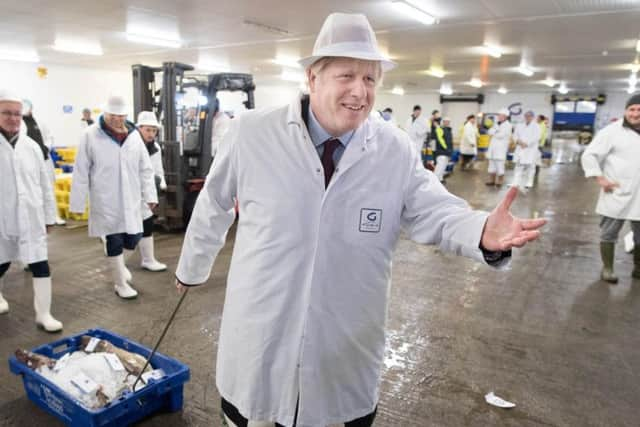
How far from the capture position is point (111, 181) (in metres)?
4.34

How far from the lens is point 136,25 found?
945 centimetres

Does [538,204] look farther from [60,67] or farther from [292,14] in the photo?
[60,67]

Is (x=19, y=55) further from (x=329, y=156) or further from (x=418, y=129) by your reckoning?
(x=329, y=156)

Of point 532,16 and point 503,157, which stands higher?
point 532,16

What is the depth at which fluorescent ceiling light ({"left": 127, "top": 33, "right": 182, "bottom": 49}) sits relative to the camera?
35.0 ft

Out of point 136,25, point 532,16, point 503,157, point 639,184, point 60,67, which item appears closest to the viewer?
Answer: point 639,184

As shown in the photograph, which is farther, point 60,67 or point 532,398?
point 60,67

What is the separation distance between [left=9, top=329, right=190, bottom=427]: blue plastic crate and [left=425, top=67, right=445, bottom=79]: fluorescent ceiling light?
15798mm

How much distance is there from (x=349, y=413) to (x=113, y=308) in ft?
11.0

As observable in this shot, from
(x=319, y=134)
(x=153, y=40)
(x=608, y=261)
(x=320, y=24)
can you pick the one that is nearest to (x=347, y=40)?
(x=319, y=134)

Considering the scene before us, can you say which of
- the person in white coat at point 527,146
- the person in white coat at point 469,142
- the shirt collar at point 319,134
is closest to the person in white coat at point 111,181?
the shirt collar at point 319,134

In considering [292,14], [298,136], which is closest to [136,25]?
[292,14]

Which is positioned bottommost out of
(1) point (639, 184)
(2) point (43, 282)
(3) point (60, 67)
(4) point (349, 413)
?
(2) point (43, 282)

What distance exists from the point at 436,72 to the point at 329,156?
17429 mm
